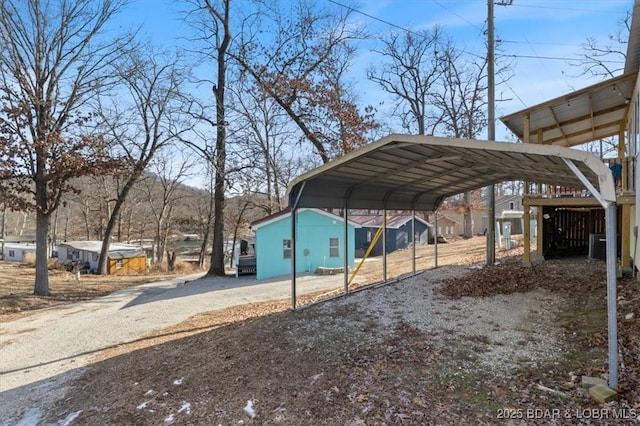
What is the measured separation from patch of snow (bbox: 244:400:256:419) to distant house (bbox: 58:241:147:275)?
24.8 meters

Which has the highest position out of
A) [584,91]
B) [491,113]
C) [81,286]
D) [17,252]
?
[491,113]

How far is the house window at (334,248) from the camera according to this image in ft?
58.5

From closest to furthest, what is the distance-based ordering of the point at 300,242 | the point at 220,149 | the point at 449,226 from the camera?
the point at 300,242, the point at 220,149, the point at 449,226

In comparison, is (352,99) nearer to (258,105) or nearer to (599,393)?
(258,105)

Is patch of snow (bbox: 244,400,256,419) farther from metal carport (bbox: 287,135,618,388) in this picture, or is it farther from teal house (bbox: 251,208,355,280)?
teal house (bbox: 251,208,355,280)

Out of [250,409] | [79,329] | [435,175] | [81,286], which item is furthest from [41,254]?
[435,175]

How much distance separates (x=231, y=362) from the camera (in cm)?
532

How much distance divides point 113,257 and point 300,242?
49.2 ft

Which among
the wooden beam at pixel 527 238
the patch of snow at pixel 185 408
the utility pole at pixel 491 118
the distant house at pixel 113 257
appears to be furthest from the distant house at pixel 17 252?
the wooden beam at pixel 527 238

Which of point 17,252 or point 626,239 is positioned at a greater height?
point 626,239

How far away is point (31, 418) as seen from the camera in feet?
14.9

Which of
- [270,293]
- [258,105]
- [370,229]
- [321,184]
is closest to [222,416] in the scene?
[321,184]

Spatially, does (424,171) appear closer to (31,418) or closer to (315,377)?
(315,377)

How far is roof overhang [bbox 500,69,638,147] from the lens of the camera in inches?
348
